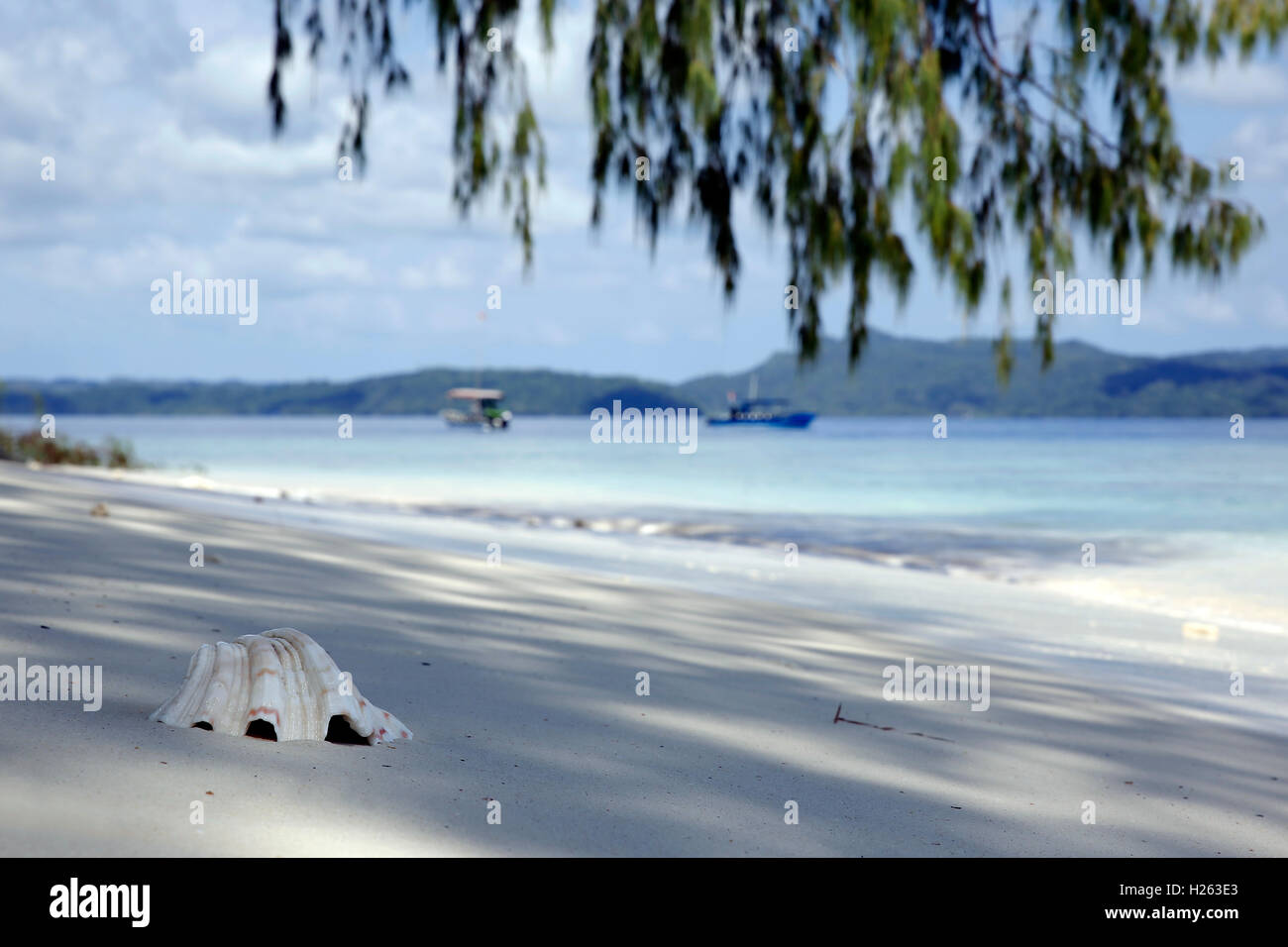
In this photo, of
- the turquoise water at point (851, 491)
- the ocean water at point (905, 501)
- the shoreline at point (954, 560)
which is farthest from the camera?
the turquoise water at point (851, 491)

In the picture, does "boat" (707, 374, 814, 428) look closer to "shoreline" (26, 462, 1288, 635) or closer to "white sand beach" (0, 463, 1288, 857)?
"shoreline" (26, 462, 1288, 635)

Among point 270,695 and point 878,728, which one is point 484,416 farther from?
point 270,695

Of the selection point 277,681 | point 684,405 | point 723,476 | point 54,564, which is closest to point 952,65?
point 277,681

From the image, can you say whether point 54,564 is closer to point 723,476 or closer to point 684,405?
point 723,476

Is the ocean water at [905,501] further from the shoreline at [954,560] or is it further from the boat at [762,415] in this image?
the boat at [762,415]

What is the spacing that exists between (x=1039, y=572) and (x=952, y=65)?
7137 millimetres

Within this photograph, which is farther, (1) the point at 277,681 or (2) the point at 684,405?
(2) the point at 684,405

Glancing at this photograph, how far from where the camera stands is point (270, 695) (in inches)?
106

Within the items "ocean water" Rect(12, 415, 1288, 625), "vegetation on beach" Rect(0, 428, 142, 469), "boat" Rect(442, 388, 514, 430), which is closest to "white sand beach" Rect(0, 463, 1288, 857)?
"ocean water" Rect(12, 415, 1288, 625)

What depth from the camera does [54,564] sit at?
15.5 feet

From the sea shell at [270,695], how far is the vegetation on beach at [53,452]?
1827 centimetres

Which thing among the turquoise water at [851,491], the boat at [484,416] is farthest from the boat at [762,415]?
the turquoise water at [851,491]

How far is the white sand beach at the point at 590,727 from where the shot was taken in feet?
7.67

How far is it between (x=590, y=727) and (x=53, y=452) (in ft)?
67.6
